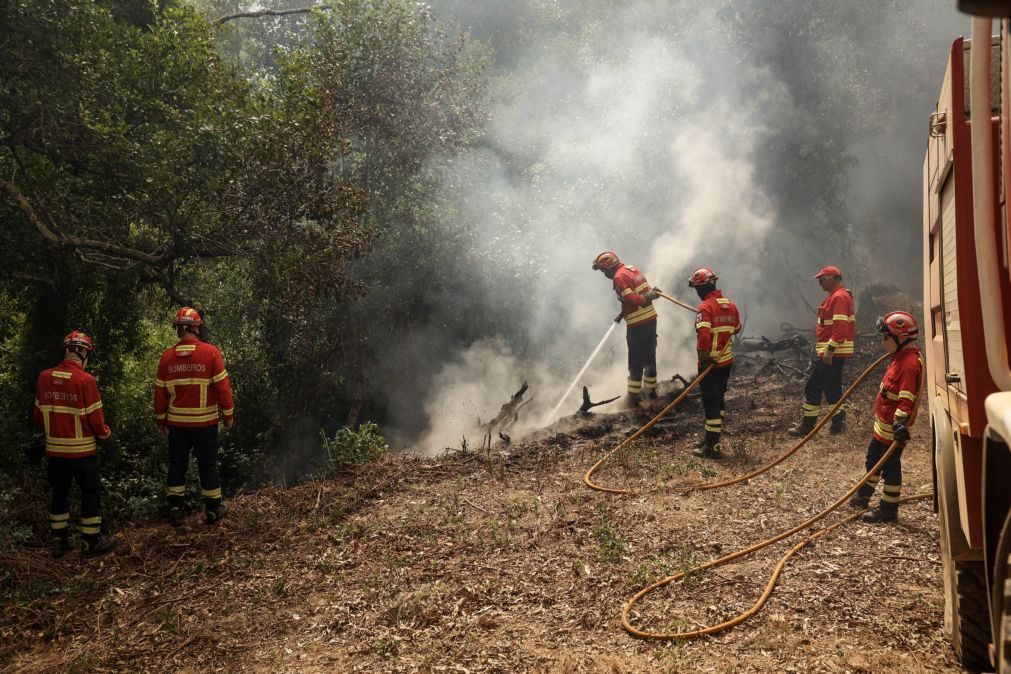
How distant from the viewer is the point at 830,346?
9.01 m

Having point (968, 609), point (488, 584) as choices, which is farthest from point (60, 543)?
point (968, 609)

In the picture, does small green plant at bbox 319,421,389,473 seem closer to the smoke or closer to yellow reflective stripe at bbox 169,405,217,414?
yellow reflective stripe at bbox 169,405,217,414

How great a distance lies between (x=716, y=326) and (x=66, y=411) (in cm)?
668

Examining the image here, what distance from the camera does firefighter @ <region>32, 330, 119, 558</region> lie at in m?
6.28

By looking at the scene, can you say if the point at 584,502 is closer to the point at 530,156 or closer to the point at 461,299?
the point at 461,299

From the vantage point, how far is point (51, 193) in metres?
8.48

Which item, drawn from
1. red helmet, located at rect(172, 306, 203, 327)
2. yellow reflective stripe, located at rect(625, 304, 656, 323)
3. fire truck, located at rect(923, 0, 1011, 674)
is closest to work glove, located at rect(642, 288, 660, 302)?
yellow reflective stripe, located at rect(625, 304, 656, 323)

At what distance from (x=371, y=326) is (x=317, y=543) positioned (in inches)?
352

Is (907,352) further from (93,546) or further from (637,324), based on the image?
(93,546)

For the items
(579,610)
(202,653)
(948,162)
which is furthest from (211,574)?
(948,162)

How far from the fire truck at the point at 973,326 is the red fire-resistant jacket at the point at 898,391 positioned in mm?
1878

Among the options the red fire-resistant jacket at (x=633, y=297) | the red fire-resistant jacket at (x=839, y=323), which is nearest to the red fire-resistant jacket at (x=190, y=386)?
the red fire-resistant jacket at (x=633, y=297)

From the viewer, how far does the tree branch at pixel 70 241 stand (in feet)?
24.4

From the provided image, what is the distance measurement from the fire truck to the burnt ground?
0.98 m
